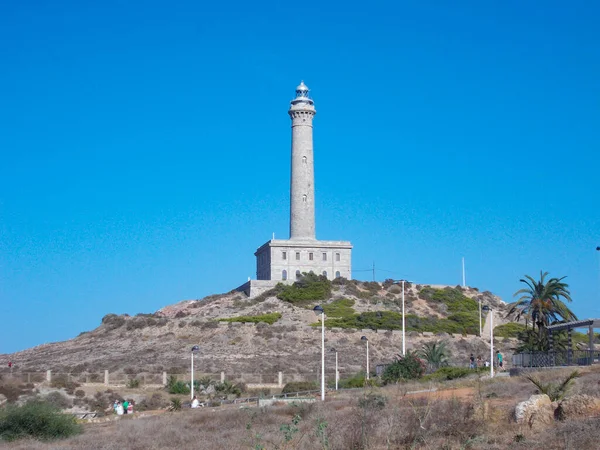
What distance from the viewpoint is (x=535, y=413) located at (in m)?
21.1

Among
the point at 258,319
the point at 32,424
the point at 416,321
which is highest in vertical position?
the point at 258,319

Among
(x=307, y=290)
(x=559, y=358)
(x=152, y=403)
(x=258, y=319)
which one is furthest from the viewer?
(x=307, y=290)

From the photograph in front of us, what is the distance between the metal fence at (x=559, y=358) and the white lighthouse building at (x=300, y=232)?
4785 centimetres

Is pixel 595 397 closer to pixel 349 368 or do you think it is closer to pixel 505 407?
pixel 505 407

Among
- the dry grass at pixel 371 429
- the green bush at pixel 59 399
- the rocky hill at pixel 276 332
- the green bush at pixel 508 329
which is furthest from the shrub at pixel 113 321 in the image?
the dry grass at pixel 371 429

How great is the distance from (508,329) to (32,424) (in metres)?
56.9

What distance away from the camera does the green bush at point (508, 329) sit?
76250mm

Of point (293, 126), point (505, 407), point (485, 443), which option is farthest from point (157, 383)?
point (293, 126)

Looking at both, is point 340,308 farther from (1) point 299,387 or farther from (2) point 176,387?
(1) point 299,387

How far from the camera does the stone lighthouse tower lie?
286ft

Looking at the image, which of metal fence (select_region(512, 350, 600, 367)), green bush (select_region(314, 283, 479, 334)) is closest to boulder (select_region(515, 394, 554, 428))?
metal fence (select_region(512, 350, 600, 367))

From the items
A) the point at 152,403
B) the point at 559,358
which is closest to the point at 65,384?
the point at 152,403

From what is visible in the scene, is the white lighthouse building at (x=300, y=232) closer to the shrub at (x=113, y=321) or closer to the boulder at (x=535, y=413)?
the shrub at (x=113, y=321)

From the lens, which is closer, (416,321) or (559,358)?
(559,358)
